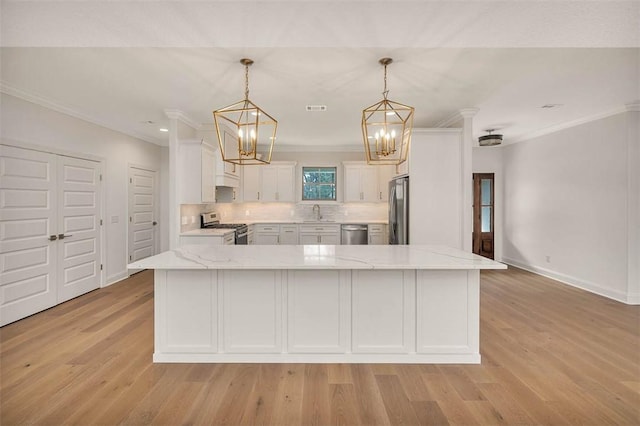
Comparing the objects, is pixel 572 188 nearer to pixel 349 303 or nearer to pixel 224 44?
pixel 349 303

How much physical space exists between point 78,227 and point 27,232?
75cm

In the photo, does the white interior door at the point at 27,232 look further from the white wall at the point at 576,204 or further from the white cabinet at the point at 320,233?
the white wall at the point at 576,204

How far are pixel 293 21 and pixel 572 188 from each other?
5096mm

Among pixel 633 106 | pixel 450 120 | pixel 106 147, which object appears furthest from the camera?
pixel 106 147

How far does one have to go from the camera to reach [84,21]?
222 centimetres

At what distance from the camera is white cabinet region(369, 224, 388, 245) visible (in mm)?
6320

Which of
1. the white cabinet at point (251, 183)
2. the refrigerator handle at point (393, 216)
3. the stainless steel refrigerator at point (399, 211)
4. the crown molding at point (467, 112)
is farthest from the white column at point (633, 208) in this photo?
the white cabinet at point (251, 183)

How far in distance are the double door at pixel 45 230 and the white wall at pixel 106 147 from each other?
175 mm

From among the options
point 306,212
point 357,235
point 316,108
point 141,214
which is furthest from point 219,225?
point 357,235

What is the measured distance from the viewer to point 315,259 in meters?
2.47

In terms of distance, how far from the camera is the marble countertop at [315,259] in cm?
225

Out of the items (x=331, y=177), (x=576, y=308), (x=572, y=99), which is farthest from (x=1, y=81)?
(x=576, y=308)

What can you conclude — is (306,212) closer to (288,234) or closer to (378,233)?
(288,234)

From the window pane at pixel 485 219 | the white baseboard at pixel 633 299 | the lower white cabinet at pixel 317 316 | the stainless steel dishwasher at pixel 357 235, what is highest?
the window pane at pixel 485 219
